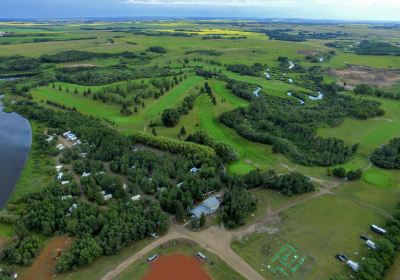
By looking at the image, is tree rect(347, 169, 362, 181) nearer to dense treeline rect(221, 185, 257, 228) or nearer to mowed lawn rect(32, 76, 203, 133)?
dense treeline rect(221, 185, 257, 228)

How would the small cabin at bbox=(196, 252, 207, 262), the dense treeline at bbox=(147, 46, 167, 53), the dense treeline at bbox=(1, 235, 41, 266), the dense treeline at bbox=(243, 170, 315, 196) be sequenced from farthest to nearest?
the dense treeline at bbox=(147, 46, 167, 53), the dense treeline at bbox=(243, 170, 315, 196), the small cabin at bbox=(196, 252, 207, 262), the dense treeline at bbox=(1, 235, 41, 266)

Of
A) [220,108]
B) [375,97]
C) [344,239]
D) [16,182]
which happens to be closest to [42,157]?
[16,182]

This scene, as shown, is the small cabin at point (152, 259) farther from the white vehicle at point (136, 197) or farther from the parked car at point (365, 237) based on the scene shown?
the parked car at point (365, 237)

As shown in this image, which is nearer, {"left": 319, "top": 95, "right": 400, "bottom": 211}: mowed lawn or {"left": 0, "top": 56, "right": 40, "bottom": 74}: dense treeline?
{"left": 319, "top": 95, "right": 400, "bottom": 211}: mowed lawn

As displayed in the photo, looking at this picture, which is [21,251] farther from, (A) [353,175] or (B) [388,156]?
(B) [388,156]

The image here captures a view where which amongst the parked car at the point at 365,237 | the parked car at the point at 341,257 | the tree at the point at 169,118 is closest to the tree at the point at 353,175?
the parked car at the point at 365,237

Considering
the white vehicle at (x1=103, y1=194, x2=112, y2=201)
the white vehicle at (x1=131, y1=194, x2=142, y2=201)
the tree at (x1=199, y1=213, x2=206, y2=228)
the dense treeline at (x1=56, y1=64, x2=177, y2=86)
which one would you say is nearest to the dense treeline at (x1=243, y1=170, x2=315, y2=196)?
the tree at (x1=199, y1=213, x2=206, y2=228)
